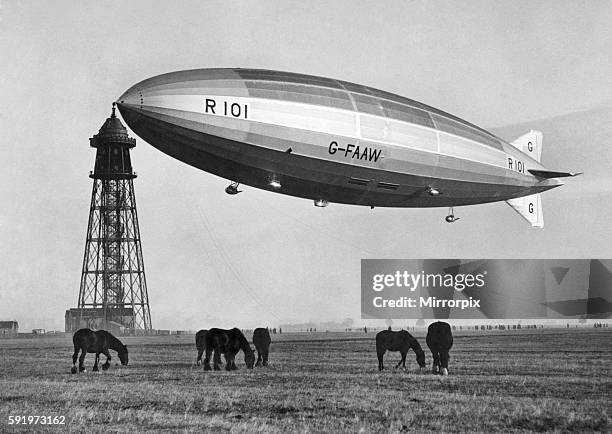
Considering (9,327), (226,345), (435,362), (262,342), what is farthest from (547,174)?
(9,327)

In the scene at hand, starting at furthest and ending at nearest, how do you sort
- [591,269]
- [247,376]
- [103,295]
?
[103,295] < [591,269] < [247,376]

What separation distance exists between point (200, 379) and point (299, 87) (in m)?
12.6

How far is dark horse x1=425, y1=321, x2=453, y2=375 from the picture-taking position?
34.2 metres

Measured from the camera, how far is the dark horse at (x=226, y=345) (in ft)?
121

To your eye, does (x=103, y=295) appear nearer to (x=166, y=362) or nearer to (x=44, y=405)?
(x=166, y=362)

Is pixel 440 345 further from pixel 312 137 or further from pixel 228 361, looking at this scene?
pixel 312 137

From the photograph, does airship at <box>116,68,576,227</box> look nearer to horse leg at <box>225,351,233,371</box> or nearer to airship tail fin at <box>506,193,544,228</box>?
airship tail fin at <box>506,193,544,228</box>

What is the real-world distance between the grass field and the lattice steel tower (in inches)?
2943

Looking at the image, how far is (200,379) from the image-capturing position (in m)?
32.2

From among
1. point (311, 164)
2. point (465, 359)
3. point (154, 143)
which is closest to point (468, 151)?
point (311, 164)

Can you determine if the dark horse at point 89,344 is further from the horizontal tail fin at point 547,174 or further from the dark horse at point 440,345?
the horizontal tail fin at point 547,174

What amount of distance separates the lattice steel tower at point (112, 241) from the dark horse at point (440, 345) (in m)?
81.9

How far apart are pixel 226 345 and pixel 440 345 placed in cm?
1006

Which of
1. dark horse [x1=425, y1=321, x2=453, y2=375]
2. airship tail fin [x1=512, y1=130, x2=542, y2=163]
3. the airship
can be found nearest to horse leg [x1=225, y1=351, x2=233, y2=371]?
the airship
